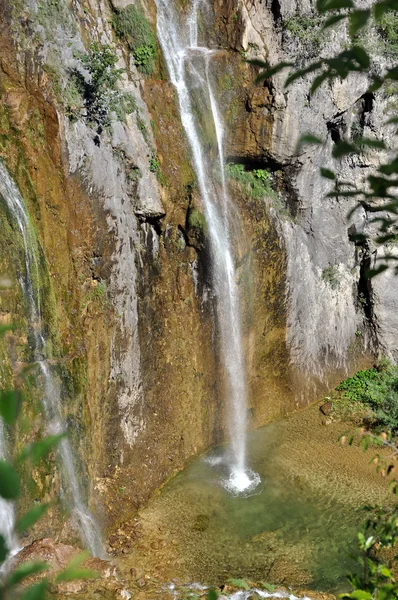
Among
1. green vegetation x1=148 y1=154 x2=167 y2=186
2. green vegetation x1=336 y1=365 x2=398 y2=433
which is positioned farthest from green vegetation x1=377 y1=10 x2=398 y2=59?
green vegetation x1=336 y1=365 x2=398 y2=433

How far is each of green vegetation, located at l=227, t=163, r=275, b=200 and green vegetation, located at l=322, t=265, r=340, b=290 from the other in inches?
61.1

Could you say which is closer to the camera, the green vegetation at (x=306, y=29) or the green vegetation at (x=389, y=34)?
the green vegetation at (x=306, y=29)

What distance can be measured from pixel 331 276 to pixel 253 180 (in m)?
2.04

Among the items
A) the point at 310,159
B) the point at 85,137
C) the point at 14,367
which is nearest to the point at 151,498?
the point at 14,367

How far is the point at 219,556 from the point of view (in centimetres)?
693

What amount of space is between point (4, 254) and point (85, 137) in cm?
190

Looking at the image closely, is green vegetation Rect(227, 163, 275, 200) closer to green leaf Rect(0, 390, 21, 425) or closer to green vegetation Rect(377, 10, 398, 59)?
green vegetation Rect(377, 10, 398, 59)

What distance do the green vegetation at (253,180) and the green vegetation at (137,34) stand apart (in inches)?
71.6

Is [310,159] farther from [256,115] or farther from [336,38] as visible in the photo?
[336,38]

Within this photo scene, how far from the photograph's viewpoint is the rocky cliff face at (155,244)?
6918 mm

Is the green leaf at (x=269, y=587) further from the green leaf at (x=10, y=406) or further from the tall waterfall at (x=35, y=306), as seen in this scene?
the green leaf at (x=10, y=406)

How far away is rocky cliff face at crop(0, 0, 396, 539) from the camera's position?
6918 mm

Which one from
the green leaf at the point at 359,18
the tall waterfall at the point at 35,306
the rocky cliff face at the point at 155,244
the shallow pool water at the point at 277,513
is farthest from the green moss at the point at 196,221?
the green leaf at the point at 359,18

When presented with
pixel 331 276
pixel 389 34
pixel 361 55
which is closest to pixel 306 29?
pixel 389 34
